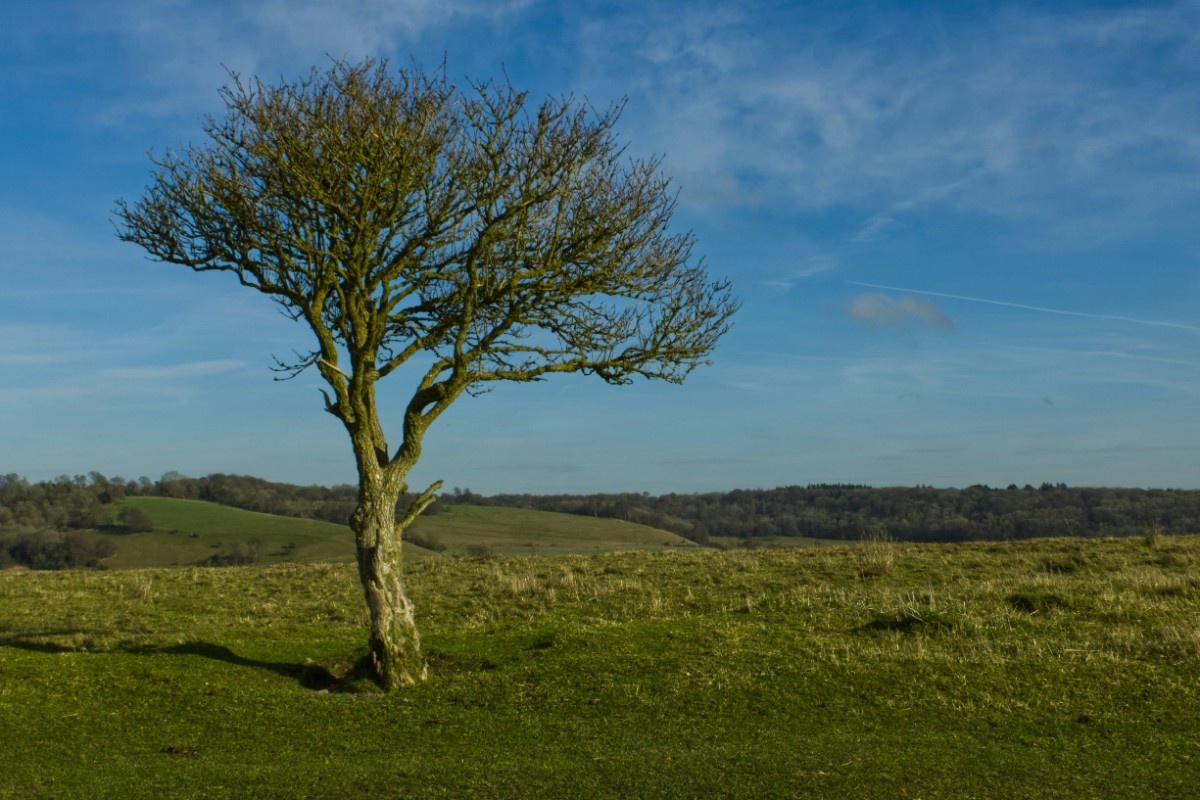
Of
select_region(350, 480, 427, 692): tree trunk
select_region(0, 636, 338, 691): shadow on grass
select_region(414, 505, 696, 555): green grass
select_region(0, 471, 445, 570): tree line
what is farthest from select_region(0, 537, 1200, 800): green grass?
select_region(414, 505, 696, 555): green grass

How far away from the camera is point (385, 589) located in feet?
45.7

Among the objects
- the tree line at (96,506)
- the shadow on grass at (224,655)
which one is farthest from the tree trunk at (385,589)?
the tree line at (96,506)

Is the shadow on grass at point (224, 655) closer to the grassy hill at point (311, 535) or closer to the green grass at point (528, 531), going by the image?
the grassy hill at point (311, 535)

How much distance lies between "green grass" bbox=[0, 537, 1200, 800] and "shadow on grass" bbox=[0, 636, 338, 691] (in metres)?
0.06

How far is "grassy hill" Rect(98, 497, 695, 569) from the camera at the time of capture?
7544cm

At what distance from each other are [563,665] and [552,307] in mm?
6057

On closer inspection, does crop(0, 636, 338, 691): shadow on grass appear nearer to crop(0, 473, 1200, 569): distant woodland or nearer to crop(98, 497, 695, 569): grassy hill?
crop(0, 473, 1200, 569): distant woodland

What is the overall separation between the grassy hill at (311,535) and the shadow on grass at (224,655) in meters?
52.8

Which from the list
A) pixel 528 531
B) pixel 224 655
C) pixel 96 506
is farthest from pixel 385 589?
pixel 96 506

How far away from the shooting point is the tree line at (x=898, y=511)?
176 ft

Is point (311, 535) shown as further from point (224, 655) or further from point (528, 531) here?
point (224, 655)

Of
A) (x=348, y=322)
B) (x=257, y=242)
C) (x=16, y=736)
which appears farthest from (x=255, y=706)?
(x=257, y=242)

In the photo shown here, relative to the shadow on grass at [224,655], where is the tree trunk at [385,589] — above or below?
above

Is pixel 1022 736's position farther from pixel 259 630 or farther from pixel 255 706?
pixel 259 630
